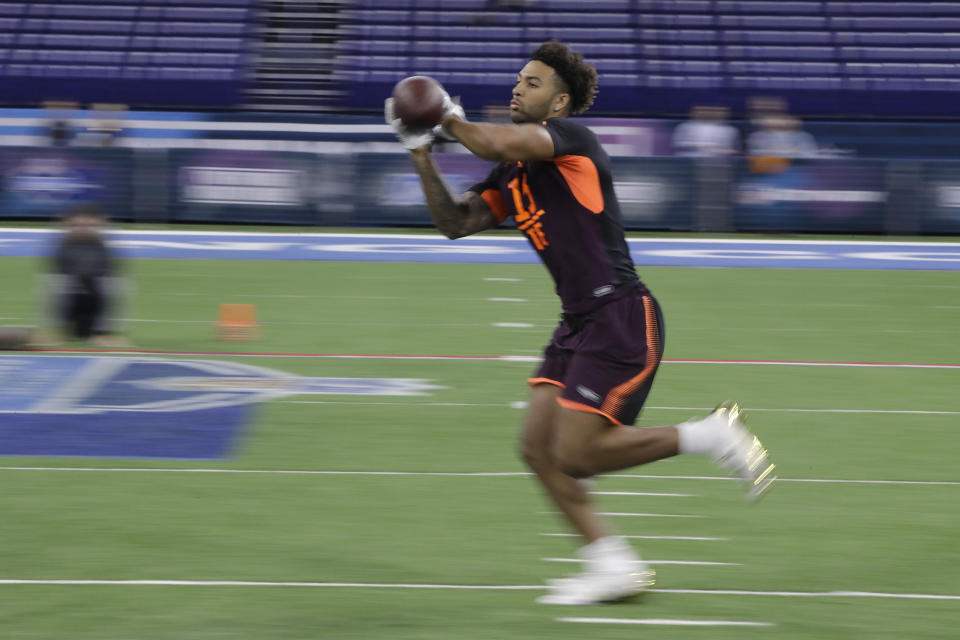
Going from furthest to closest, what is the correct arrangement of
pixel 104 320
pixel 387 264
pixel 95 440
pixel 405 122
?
pixel 387 264 → pixel 104 320 → pixel 95 440 → pixel 405 122

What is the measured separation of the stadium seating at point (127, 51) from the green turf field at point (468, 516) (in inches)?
578

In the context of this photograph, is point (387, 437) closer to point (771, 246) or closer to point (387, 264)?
point (387, 264)

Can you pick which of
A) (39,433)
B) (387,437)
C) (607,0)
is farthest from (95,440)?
(607,0)

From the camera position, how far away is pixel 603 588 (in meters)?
4.67

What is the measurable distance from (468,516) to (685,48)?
21.2 meters

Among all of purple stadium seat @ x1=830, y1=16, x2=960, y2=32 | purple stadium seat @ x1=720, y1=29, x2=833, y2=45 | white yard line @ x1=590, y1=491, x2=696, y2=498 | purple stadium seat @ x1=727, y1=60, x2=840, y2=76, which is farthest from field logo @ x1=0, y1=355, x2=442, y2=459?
purple stadium seat @ x1=830, y1=16, x2=960, y2=32

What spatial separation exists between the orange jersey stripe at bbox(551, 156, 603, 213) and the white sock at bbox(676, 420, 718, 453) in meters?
0.89

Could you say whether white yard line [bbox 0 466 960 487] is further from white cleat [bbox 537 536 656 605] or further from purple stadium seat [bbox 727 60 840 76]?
purple stadium seat [bbox 727 60 840 76]

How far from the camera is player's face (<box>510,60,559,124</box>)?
15.0 feet

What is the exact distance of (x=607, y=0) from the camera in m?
26.7

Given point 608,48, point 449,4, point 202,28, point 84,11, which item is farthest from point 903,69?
point 84,11

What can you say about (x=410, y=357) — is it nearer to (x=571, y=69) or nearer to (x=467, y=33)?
(x=571, y=69)

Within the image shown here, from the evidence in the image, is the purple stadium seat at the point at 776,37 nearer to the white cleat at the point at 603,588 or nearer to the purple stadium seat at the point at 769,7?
the purple stadium seat at the point at 769,7

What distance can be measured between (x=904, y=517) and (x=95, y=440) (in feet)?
14.1
